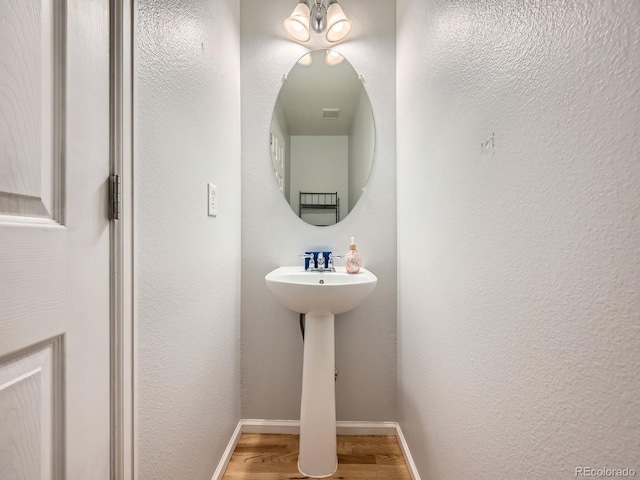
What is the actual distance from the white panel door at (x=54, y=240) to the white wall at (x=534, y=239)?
0.82m

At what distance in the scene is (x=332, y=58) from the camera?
160 centimetres

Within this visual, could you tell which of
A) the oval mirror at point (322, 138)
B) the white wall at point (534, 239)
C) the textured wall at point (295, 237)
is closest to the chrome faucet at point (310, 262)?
the textured wall at point (295, 237)

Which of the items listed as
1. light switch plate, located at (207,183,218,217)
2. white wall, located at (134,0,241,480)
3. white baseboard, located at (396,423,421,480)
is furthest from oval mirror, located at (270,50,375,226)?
white baseboard, located at (396,423,421,480)

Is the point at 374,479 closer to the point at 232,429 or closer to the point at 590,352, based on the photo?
the point at 232,429

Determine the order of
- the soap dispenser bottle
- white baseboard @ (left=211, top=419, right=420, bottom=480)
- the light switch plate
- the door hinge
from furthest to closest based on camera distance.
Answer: white baseboard @ (left=211, top=419, right=420, bottom=480)
the soap dispenser bottle
the light switch plate
the door hinge

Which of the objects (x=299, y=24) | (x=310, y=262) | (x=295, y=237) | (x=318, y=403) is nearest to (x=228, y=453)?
(x=318, y=403)

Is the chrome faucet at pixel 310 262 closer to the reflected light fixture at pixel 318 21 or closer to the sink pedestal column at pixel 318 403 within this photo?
the sink pedestal column at pixel 318 403

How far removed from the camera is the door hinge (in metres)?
0.63


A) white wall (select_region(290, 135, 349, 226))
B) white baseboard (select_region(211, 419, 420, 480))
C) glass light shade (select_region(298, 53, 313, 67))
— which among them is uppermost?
glass light shade (select_region(298, 53, 313, 67))

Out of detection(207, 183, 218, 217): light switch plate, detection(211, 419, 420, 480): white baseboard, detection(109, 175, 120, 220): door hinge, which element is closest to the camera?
detection(109, 175, 120, 220): door hinge

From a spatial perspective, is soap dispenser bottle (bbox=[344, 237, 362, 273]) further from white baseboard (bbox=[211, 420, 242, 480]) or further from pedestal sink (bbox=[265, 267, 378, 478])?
white baseboard (bbox=[211, 420, 242, 480])

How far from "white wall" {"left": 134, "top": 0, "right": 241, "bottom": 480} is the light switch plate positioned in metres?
0.03

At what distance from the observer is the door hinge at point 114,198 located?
0.63 m

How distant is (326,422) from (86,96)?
1334mm
